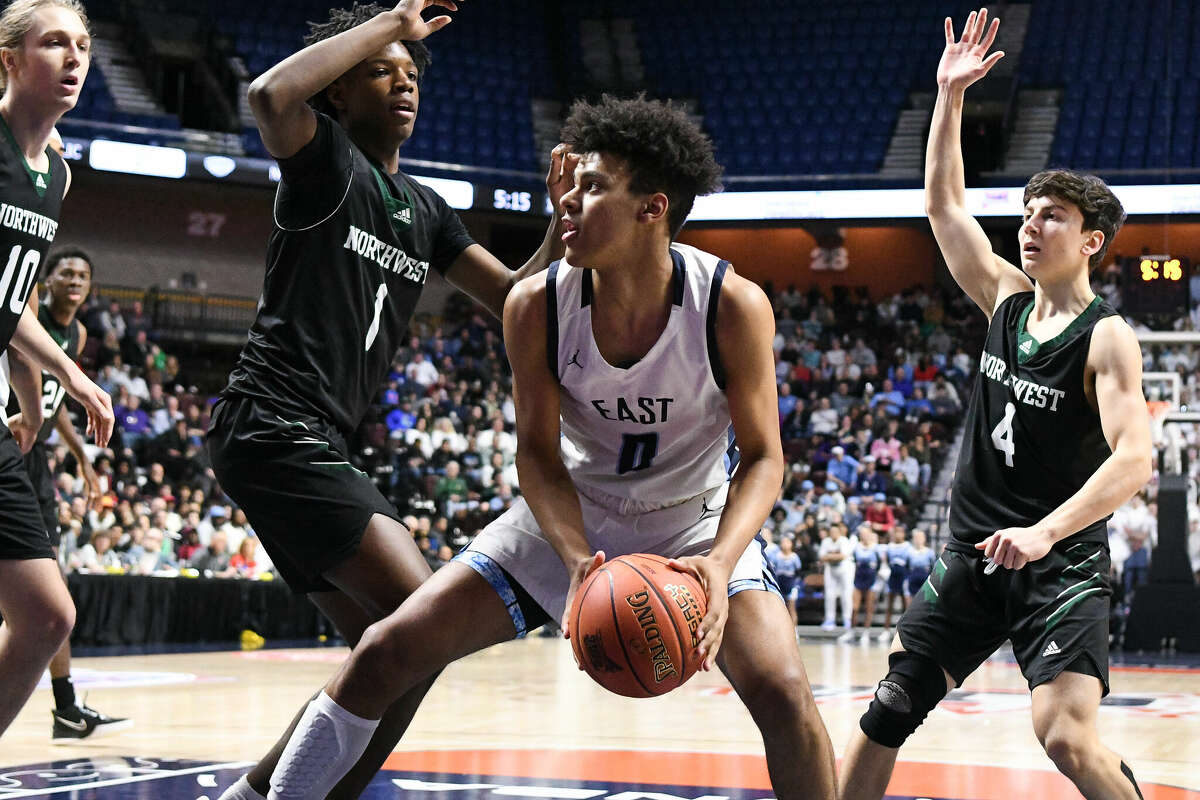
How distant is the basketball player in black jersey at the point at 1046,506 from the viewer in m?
3.60

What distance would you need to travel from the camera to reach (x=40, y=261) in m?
3.97

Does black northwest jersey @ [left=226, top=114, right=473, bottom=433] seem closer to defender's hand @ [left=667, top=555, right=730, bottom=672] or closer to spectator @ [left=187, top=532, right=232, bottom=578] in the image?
defender's hand @ [left=667, top=555, right=730, bottom=672]

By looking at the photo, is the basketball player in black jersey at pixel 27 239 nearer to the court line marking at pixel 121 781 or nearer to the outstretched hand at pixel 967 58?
the court line marking at pixel 121 781

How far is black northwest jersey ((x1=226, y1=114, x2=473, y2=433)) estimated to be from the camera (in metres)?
3.69

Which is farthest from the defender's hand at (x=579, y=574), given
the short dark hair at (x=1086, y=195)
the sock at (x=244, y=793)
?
the short dark hair at (x=1086, y=195)

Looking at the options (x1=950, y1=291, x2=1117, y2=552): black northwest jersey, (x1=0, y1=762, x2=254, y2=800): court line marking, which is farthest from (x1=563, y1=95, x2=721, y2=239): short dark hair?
(x1=0, y1=762, x2=254, y2=800): court line marking

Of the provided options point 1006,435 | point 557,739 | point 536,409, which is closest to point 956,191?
point 1006,435

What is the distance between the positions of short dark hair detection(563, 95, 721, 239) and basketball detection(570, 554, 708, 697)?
84 centimetres

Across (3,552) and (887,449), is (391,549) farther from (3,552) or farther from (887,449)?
(887,449)

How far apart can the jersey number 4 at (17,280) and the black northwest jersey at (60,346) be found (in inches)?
92.6

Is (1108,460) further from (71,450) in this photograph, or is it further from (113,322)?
(113,322)

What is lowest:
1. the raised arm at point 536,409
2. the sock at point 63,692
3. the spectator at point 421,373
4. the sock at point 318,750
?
the sock at point 63,692

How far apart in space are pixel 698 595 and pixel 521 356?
0.77 m

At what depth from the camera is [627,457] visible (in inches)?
135
